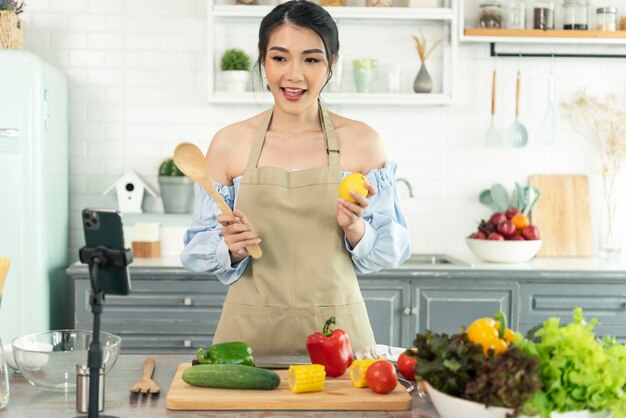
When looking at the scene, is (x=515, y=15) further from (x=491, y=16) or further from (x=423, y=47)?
(x=423, y=47)

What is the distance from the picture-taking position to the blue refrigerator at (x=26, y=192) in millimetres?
4328

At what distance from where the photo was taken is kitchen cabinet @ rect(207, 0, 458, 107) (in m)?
4.87

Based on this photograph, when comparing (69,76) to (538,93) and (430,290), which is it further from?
(538,93)

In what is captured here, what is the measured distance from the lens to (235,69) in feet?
16.2

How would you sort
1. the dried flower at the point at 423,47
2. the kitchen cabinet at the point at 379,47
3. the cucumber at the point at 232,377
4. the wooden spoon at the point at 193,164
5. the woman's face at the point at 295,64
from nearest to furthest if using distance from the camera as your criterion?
the cucumber at the point at 232,377 < the wooden spoon at the point at 193,164 < the woman's face at the point at 295,64 < the kitchen cabinet at the point at 379,47 < the dried flower at the point at 423,47

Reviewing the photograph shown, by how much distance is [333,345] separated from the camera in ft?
7.20

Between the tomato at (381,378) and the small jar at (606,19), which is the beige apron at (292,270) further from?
the small jar at (606,19)

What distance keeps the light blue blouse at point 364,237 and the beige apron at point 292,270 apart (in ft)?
0.20

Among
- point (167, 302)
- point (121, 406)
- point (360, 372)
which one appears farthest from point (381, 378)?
point (167, 302)

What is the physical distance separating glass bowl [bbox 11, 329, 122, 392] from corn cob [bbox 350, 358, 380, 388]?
0.59 metres

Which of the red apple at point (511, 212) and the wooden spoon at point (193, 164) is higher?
the wooden spoon at point (193, 164)

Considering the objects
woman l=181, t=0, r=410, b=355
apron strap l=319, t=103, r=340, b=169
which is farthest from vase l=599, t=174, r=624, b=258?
apron strap l=319, t=103, r=340, b=169

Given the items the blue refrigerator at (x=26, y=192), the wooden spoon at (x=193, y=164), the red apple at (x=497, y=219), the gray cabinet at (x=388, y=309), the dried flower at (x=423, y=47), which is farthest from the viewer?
the dried flower at (x=423, y=47)

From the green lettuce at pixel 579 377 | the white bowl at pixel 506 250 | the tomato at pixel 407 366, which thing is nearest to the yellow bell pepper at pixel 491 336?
the green lettuce at pixel 579 377
